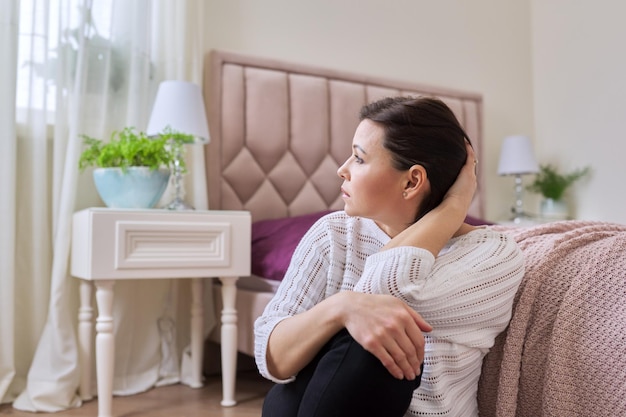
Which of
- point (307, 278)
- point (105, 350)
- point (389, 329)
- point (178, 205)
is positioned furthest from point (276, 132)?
point (389, 329)

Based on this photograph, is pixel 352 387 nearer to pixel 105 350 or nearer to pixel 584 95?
pixel 105 350

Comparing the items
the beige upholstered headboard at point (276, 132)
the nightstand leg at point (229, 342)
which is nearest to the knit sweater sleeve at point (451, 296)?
the nightstand leg at point (229, 342)

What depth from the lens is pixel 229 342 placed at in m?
2.31

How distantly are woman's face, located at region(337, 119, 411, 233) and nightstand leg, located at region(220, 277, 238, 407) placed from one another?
1.28 metres

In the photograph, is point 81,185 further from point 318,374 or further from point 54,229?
point 318,374

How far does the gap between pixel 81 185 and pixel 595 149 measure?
2.68 meters

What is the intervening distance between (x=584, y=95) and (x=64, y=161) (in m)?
2.79

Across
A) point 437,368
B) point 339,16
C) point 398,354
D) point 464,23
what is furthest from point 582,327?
point 464,23

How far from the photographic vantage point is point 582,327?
1056 millimetres

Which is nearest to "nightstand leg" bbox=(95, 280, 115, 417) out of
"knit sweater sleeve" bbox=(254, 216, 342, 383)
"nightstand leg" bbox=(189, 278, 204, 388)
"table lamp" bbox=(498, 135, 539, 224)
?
"nightstand leg" bbox=(189, 278, 204, 388)

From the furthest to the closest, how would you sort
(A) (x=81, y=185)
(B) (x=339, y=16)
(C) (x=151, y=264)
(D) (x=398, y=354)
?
1. (B) (x=339, y=16)
2. (A) (x=81, y=185)
3. (C) (x=151, y=264)
4. (D) (x=398, y=354)

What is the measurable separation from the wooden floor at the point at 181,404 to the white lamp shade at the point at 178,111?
95cm

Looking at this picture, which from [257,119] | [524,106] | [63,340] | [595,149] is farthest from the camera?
[524,106]

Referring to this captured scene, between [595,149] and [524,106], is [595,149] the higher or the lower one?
the lower one
